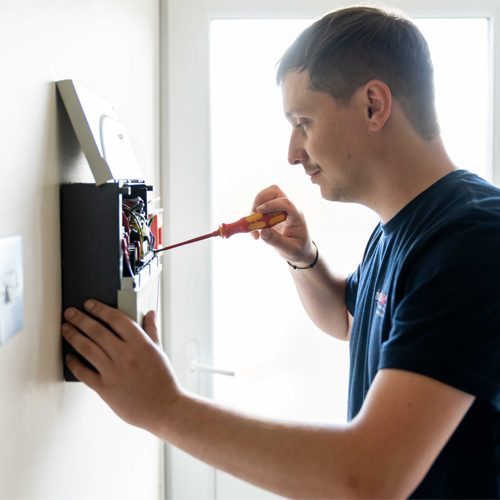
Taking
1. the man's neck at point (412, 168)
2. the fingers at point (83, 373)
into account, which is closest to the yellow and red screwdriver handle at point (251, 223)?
the man's neck at point (412, 168)

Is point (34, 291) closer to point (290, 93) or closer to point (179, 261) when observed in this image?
point (290, 93)

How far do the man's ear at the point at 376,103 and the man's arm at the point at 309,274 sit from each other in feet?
0.87

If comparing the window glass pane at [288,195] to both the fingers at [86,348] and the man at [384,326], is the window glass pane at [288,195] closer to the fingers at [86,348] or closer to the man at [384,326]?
the man at [384,326]

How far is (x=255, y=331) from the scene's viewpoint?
1231 millimetres

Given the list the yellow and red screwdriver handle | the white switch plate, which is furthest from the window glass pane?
the white switch plate

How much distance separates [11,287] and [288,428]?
330 mm

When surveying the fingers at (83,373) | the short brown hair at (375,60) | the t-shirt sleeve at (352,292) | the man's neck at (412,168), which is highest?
the short brown hair at (375,60)

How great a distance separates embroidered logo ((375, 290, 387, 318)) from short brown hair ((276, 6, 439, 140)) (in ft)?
0.88

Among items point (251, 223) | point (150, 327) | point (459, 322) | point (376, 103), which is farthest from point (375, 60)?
point (150, 327)

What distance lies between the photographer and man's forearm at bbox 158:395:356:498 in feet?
1.45

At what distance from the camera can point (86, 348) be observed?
0.50 meters

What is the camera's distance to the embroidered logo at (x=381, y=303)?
65cm

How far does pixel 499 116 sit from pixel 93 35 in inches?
42.5

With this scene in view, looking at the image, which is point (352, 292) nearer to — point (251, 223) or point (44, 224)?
point (251, 223)
